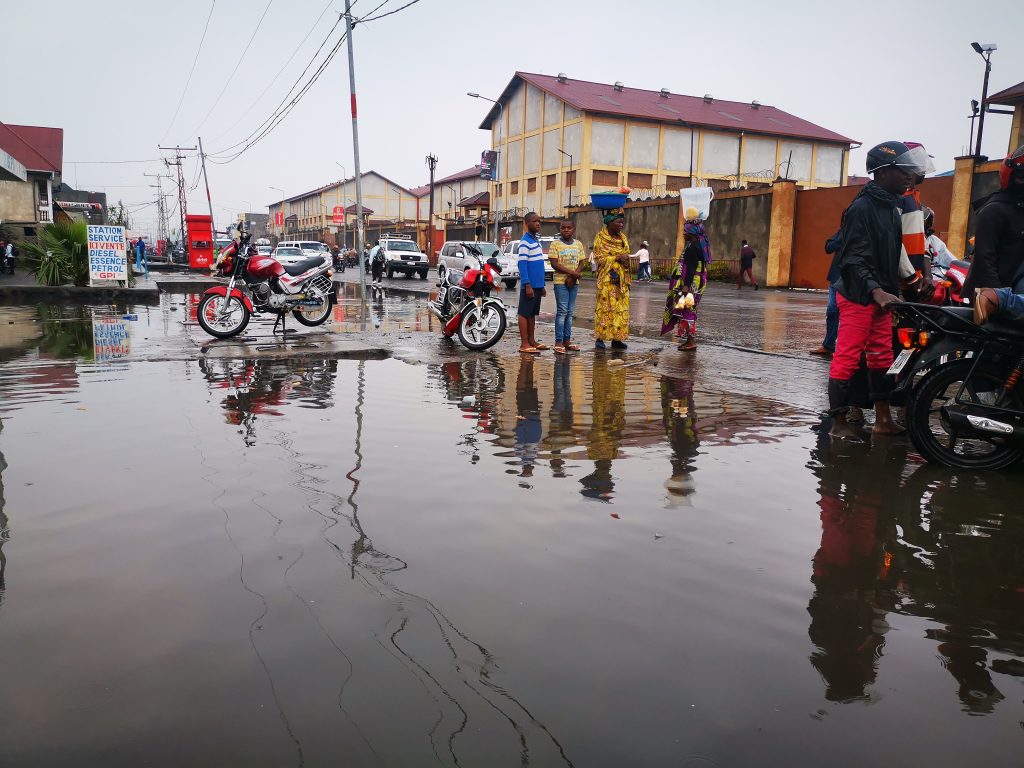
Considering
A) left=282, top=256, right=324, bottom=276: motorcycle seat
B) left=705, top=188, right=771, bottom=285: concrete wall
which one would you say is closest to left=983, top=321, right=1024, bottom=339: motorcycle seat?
left=282, top=256, right=324, bottom=276: motorcycle seat

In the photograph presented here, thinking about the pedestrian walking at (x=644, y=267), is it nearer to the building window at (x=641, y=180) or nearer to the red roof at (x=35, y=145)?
the building window at (x=641, y=180)

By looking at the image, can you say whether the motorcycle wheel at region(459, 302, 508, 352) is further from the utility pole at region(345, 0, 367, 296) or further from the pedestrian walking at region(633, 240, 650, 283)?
the pedestrian walking at region(633, 240, 650, 283)

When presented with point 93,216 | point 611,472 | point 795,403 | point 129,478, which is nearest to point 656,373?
point 795,403

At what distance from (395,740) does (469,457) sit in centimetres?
287

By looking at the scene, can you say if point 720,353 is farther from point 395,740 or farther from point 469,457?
point 395,740

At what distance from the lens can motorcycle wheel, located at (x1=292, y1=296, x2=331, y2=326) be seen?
12.6m

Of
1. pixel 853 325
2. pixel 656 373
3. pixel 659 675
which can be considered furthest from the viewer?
pixel 656 373

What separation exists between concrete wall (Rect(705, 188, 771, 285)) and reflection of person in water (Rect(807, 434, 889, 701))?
1167 inches

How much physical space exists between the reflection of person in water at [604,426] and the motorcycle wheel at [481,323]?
182cm

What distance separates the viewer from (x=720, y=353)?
1011cm

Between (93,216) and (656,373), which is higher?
(93,216)

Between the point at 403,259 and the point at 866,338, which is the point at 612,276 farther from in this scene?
the point at 403,259

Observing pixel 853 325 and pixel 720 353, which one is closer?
pixel 853 325

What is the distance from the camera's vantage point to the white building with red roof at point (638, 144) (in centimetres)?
5259
